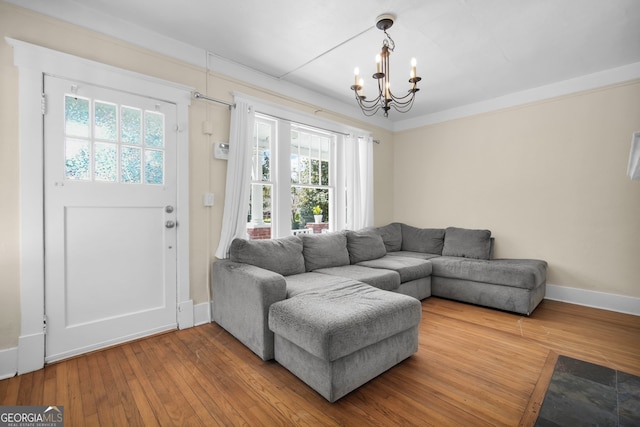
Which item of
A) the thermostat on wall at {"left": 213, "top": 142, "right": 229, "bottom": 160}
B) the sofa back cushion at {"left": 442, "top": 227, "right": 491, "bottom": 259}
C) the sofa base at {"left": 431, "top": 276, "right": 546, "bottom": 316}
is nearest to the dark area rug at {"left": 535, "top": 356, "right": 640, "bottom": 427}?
the sofa base at {"left": 431, "top": 276, "right": 546, "bottom": 316}

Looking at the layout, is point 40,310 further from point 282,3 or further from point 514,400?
point 514,400

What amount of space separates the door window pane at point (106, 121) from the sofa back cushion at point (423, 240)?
405cm

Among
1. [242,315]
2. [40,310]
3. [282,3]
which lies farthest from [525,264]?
[40,310]

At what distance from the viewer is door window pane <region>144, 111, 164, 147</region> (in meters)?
2.61

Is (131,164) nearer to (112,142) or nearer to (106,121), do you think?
(112,142)

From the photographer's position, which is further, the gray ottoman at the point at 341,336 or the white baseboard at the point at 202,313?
the white baseboard at the point at 202,313

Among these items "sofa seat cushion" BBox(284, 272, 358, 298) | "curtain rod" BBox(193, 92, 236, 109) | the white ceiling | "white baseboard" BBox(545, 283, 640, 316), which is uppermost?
the white ceiling

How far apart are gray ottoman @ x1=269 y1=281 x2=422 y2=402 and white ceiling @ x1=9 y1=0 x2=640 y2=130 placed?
2224 millimetres

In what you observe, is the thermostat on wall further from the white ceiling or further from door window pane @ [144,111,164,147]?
the white ceiling

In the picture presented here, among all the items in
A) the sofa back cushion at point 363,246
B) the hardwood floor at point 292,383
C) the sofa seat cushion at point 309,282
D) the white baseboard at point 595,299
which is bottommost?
the hardwood floor at point 292,383

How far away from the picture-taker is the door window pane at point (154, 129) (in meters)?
2.61

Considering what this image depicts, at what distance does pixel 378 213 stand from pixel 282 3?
3.48 metres

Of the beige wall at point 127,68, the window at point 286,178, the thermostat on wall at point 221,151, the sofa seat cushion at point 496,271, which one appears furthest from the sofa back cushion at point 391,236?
the thermostat on wall at point 221,151

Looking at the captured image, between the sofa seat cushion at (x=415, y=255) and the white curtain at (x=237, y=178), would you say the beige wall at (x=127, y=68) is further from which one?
the sofa seat cushion at (x=415, y=255)
